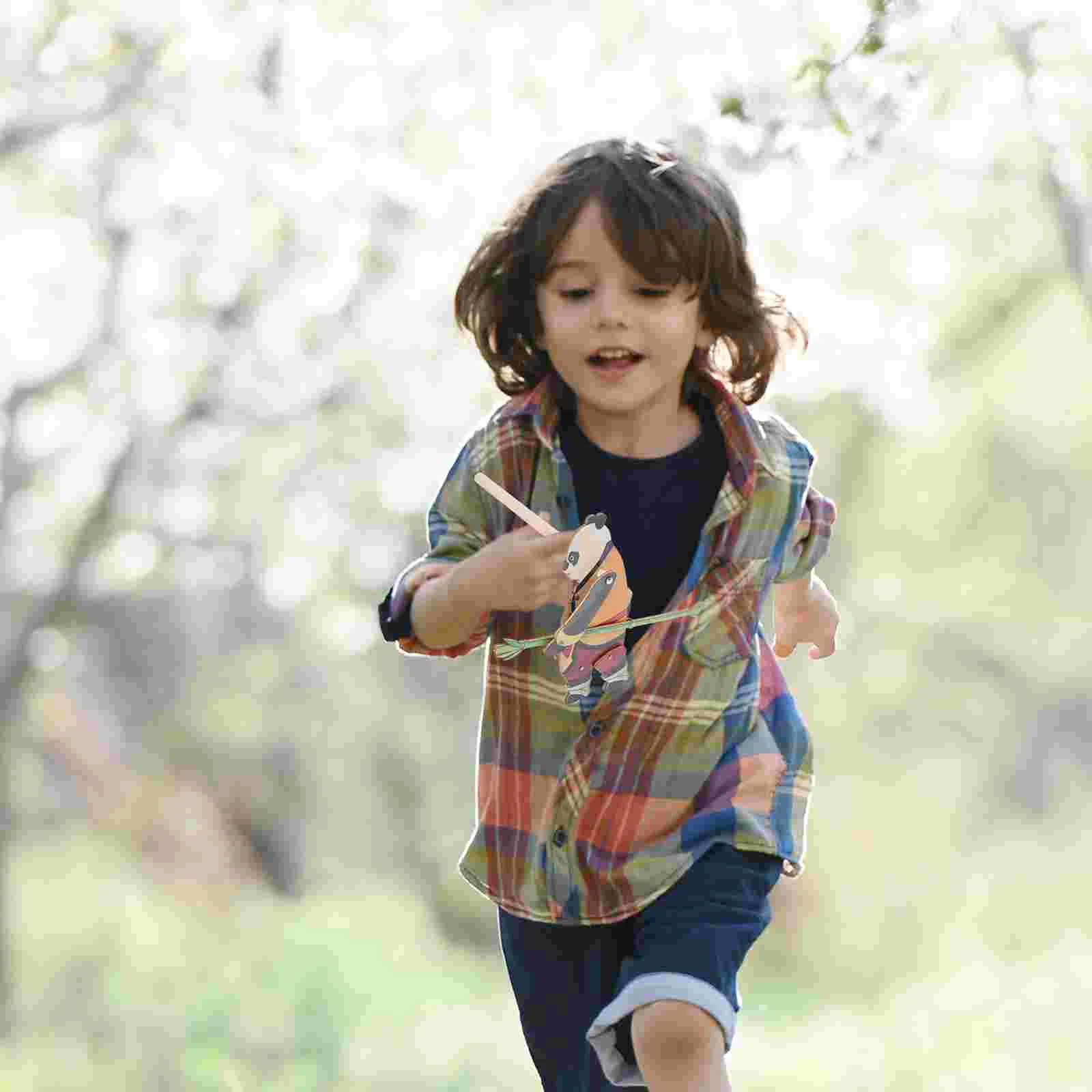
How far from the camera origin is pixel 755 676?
257cm

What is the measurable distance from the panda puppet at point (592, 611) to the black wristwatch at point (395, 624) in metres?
0.20

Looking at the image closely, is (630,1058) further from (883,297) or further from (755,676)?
(883,297)

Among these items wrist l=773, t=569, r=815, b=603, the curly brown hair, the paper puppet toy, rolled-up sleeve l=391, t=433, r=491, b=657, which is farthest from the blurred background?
the paper puppet toy

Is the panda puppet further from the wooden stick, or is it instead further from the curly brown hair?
the curly brown hair

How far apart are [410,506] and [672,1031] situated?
771 centimetres

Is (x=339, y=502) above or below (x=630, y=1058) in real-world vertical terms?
above

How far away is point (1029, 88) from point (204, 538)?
6.37 metres

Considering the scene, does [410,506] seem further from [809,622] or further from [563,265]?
[563,265]

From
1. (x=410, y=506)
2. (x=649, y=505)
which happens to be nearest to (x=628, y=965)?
(x=649, y=505)

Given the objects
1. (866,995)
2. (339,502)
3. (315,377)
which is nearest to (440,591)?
(315,377)

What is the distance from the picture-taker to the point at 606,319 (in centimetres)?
241

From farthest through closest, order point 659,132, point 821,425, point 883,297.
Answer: point 821,425
point 883,297
point 659,132

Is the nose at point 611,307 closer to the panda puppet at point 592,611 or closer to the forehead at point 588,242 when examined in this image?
the forehead at point 588,242

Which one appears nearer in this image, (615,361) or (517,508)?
(517,508)
